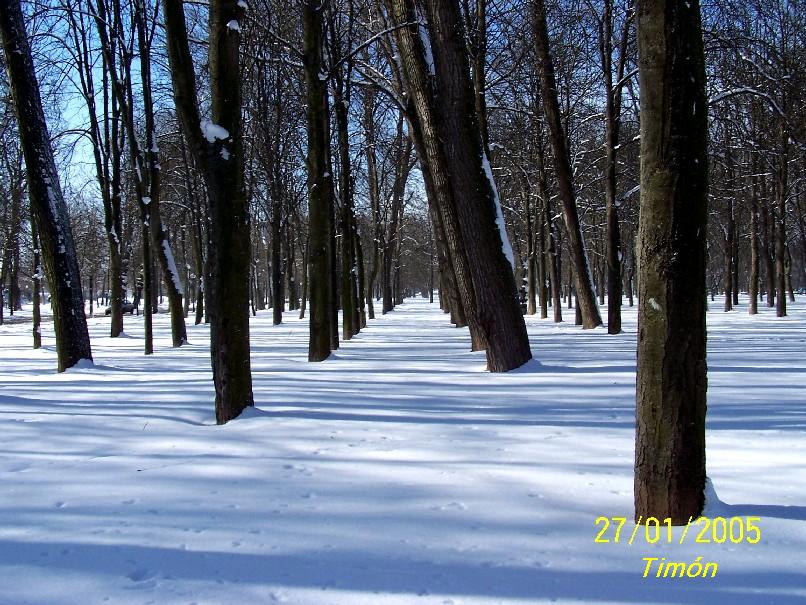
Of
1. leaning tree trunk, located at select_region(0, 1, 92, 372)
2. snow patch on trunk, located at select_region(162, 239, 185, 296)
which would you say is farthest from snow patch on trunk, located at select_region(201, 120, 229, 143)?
snow patch on trunk, located at select_region(162, 239, 185, 296)

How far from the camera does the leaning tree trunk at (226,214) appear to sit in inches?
228

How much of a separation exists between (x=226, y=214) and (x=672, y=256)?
13.4 ft

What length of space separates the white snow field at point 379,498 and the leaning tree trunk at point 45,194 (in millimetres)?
3800

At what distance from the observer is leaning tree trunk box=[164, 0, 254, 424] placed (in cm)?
580

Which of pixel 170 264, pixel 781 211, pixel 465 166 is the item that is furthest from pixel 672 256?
pixel 781 211

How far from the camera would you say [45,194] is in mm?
10453

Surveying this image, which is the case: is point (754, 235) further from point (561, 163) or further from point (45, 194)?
point (45, 194)

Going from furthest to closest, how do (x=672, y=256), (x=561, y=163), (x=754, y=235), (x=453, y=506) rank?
(x=754, y=235) < (x=561, y=163) < (x=453, y=506) < (x=672, y=256)

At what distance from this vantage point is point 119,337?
20.6 m

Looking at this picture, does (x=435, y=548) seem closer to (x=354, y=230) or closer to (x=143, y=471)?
(x=143, y=471)

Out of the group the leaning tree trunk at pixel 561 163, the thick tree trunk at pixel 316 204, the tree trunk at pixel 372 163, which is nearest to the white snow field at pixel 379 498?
the thick tree trunk at pixel 316 204

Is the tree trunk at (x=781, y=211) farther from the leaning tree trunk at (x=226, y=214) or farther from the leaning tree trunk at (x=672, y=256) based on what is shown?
the leaning tree trunk at (x=672, y=256)

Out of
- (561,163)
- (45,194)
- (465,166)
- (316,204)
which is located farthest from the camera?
(561,163)

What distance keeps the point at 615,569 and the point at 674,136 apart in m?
1.97
